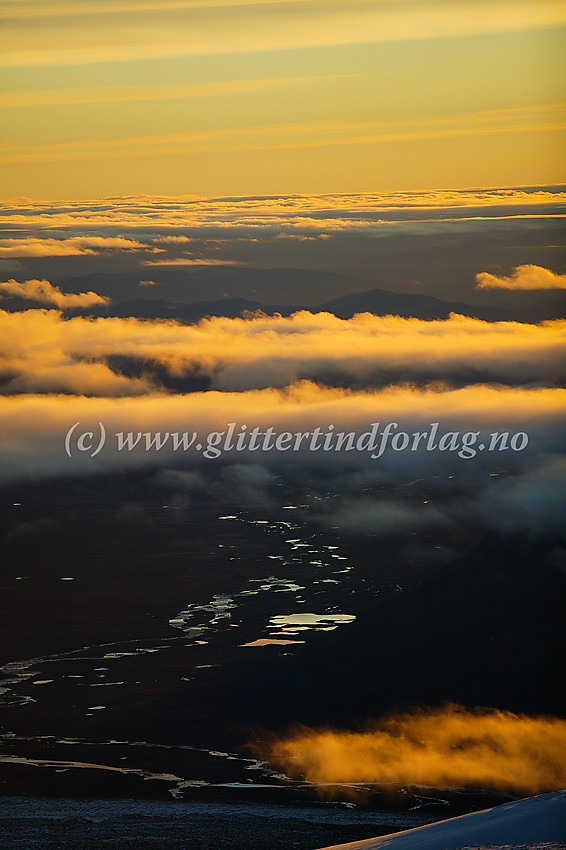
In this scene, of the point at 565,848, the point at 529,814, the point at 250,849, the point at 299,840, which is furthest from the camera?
the point at 299,840

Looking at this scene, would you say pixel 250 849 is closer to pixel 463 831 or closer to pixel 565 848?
pixel 463 831

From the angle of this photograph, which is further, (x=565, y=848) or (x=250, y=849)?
(x=250, y=849)

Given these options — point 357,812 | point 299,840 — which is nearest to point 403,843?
point 299,840

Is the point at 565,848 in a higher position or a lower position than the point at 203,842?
higher

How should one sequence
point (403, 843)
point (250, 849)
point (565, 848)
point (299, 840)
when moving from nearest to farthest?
1. point (565, 848)
2. point (403, 843)
3. point (250, 849)
4. point (299, 840)

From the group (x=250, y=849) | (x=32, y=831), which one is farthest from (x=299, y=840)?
(x=32, y=831)

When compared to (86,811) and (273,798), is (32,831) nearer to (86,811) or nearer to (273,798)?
(86,811)
